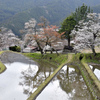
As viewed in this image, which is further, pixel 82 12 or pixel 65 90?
pixel 82 12

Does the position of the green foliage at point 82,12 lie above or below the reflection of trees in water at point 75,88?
above

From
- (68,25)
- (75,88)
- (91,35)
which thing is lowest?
(75,88)

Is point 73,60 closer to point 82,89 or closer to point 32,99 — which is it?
point 82,89

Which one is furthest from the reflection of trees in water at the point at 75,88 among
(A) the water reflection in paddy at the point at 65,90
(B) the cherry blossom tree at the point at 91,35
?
(B) the cherry blossom tree at the point at 91,35

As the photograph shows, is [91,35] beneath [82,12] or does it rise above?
beneath

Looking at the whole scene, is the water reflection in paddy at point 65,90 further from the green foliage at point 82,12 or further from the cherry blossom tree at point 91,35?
the green foliage at point 82,12

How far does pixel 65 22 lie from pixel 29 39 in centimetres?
1181

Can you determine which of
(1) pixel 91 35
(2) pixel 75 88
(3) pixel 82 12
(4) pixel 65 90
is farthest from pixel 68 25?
(4) pixel 65 90

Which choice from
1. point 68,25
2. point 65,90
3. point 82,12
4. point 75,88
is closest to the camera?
point 65,90

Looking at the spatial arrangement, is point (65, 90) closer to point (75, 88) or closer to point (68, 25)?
point (75, 88)

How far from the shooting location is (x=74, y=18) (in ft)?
124

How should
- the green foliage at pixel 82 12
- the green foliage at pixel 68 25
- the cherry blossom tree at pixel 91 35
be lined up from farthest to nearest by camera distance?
the green foliage at pixel 82 12 < the green foliage at pixel 68 25 < the cherry blossom tree at pixel 91 35

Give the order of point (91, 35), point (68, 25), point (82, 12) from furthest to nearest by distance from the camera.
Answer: point (82, 12) → point (68, 25) → point (91, 35)

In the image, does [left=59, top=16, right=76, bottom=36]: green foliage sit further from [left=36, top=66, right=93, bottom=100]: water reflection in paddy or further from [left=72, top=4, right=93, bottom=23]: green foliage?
[left=36, top=66, right=93, bottom=100]: water reflection in paddy
